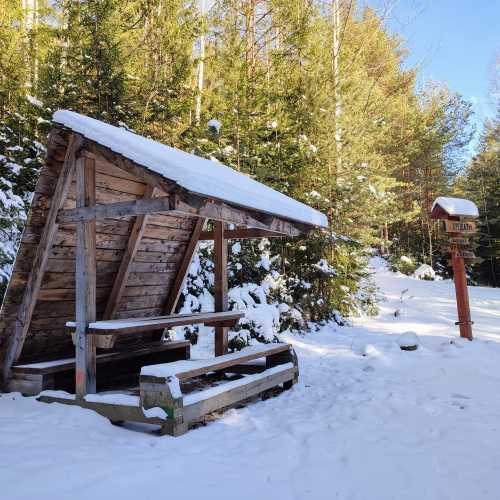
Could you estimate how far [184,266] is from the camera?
21.3 ft

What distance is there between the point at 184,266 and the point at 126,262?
1.24 meters

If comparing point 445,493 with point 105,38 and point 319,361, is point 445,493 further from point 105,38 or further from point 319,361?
point 105,38

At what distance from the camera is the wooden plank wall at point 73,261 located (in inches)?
179

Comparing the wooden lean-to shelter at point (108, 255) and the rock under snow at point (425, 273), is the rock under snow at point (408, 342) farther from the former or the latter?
the rock under snow at point (425, 273)

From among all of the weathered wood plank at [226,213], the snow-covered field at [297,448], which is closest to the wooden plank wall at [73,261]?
the snow-covered field at [297,448]

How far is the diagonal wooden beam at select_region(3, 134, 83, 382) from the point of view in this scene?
14.5 feet

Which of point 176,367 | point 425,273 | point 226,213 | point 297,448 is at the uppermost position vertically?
point 226,213

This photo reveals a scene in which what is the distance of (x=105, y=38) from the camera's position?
8.29m

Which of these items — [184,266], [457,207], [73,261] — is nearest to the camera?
[73,261]

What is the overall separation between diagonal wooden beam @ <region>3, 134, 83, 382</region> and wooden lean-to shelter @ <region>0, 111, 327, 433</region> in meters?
0.01

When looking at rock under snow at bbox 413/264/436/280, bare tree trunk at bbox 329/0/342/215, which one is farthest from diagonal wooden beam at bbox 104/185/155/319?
rock under snow at bbox 413/264/436/280

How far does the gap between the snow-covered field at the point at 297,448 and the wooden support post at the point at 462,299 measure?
85.2 inches

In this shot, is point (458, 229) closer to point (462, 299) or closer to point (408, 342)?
point (462, 299)

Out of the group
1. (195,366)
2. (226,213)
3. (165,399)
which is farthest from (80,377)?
(226,213)
